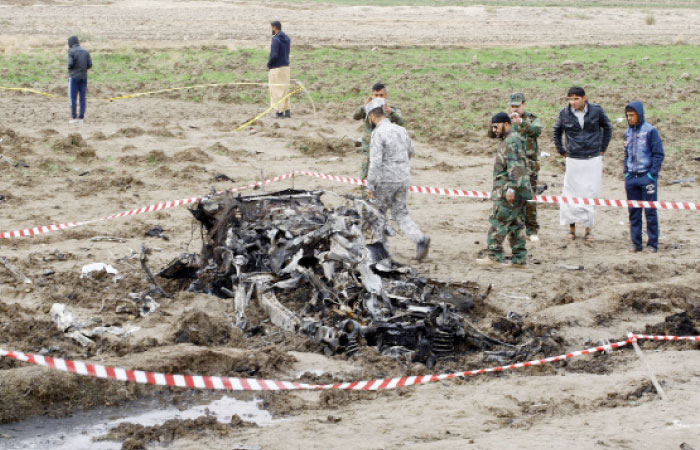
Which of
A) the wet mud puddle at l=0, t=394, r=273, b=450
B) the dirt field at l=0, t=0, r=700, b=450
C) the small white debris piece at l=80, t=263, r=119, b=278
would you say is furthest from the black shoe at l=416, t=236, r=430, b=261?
the wet mud puddle at l=0, t=394, r=273, b=450

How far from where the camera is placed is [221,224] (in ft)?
33.6

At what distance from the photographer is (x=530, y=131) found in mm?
12094

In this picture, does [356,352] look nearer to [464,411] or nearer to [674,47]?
[464,411]

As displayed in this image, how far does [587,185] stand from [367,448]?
22.7 ft

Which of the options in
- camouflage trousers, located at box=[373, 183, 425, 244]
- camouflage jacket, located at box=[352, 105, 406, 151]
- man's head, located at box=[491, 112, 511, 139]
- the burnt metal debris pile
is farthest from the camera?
camouflage jacket, located at box=[352, 105, 406, 151]

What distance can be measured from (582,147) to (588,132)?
22 cm

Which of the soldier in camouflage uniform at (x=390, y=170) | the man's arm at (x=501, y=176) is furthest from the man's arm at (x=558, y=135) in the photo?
the soldier in camouflage uniform at (x=390, y=170)

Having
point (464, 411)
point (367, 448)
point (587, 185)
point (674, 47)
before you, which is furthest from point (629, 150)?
point (674, 47)

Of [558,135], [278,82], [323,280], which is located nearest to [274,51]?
[278,82]

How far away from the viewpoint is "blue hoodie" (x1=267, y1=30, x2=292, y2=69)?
855 inches

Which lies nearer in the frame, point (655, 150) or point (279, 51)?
point (655, 150)

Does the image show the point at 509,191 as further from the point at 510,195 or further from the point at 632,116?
the point at 632,116

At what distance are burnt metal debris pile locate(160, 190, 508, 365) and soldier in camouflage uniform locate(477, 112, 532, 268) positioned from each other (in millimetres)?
1233

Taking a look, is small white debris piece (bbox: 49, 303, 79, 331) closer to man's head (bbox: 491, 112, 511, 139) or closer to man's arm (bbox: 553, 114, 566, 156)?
man's head (bbox: 491, 112, 511, 139)
